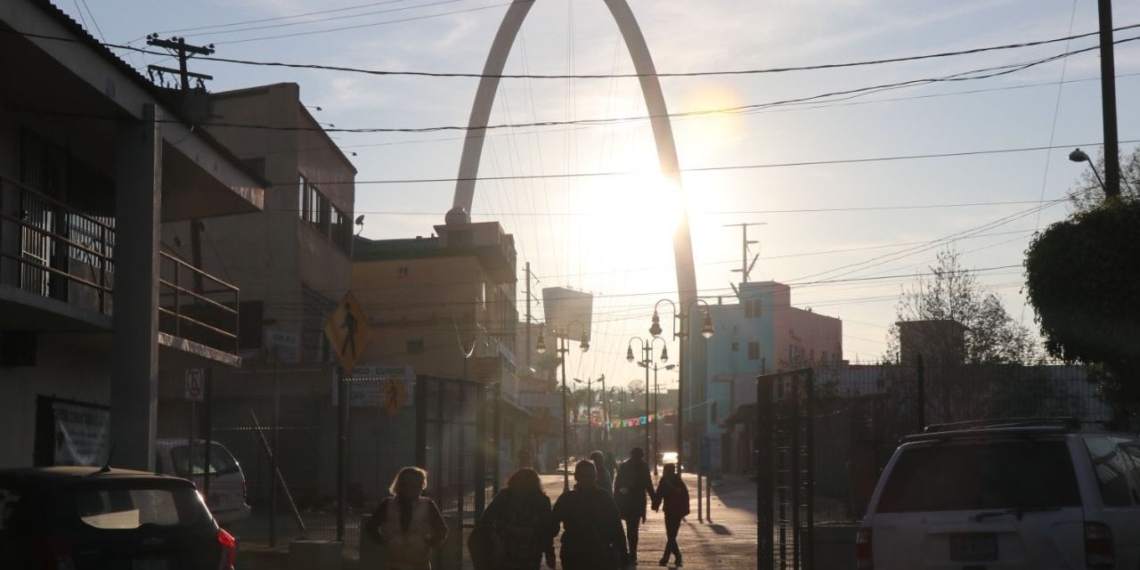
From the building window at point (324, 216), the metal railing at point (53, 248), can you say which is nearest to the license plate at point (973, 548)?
the metal railing at point (53, 248)

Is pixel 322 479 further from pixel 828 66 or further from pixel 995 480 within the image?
pixel 995 480

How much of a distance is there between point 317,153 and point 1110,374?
99.8ft

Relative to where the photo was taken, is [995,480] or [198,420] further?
[198,420]

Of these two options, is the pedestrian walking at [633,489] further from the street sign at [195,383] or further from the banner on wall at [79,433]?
the banner on wall at [79,433]

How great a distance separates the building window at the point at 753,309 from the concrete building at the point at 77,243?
8694 cm

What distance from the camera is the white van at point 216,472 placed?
2358cm

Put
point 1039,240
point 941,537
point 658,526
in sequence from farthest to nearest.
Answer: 1. point 658,526
2. point 1039,240
3. point 941,537

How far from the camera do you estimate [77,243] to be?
726 inches

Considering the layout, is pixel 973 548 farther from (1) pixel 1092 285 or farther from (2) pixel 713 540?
(2) pixel 713 540

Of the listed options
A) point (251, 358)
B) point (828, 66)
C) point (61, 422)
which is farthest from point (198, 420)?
point (828, 66)

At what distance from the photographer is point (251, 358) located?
1588 inches

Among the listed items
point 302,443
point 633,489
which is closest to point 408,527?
point 633,489

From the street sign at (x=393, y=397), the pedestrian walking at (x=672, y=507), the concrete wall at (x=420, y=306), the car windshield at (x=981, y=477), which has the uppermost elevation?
the concrete wall at (x=420, y=306)

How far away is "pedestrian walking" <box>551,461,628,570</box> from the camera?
11219mm
